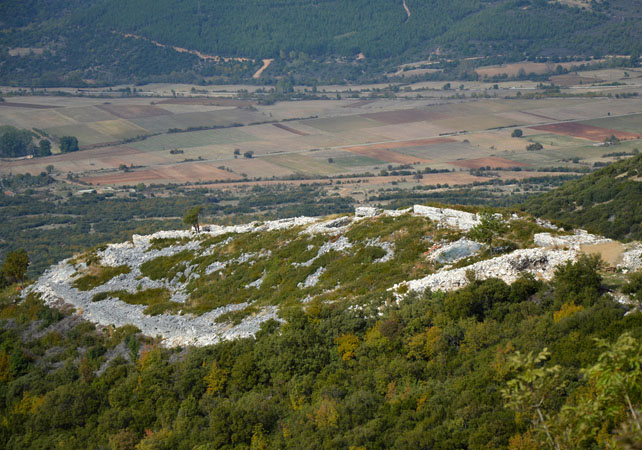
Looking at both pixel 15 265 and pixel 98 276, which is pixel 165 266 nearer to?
pixel 98 276

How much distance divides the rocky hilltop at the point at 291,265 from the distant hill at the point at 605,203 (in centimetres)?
2936

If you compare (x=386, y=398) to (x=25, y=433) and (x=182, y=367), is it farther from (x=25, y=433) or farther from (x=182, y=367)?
(x=25, y=433)

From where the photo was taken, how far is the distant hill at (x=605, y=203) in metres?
77.1

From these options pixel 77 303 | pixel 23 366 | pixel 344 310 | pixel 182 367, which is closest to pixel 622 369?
pixel 344 310

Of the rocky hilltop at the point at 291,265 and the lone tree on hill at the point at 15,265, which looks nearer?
the rocky hilltop at the point at 291,265

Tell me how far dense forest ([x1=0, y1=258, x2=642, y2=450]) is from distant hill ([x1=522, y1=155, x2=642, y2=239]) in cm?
4235

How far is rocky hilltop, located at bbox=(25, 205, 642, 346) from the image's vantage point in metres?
42.5

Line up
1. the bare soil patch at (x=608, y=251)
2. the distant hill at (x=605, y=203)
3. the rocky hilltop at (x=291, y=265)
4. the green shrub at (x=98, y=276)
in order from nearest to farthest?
the bare soil patch at (x=608, y=251) → the rocky hilltop at (x=291, y=265) → the green shrub at (x=98, y=276) → the distant hill at (x=605, y=203)

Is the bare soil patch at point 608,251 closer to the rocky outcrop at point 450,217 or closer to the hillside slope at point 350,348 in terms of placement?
the hillside slope at point 350,348

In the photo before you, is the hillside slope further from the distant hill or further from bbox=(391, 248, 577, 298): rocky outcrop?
the distant hill

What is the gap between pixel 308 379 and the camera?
37.5 m

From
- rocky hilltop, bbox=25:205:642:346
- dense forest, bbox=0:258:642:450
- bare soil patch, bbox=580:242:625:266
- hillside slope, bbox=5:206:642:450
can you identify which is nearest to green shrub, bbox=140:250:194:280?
rocky hilltop, bbox=25:205:642:346

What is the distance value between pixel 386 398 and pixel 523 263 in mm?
13438

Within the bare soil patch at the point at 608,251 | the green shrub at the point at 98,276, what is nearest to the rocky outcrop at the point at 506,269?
the bare soil patch at the point at 608,251
